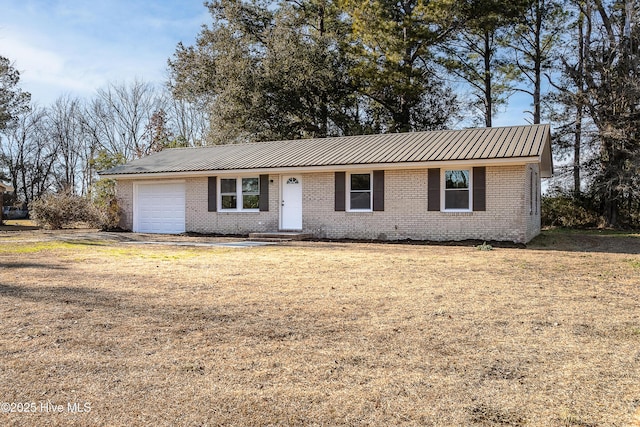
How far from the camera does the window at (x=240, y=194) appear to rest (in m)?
17.5

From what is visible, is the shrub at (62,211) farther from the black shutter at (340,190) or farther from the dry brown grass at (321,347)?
the dry brown grass at (321,347)

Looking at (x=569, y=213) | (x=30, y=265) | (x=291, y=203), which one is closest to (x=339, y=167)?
(x=291, y=203)

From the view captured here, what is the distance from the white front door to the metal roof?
0.67 metres

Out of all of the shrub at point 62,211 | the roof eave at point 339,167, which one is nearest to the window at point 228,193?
the roof eave at point 339,167

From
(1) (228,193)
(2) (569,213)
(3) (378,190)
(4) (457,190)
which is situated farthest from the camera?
(2) (569,213)

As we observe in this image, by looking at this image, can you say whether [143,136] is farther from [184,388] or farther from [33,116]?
[184,388]

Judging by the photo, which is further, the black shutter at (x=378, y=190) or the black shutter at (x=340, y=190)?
the black shutter at (x=340, y=190)

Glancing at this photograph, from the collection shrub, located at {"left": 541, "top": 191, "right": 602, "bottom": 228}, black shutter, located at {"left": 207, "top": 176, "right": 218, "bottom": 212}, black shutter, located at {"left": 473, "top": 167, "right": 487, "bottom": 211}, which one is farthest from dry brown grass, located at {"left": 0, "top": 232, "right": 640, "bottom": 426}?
shrub, located at {"left": 541, "top": 191, "right": 602, "bottom": 228}

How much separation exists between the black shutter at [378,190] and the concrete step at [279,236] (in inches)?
96.4

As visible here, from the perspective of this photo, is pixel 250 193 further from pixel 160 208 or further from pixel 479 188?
pixel 479 188

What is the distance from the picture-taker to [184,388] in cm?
324

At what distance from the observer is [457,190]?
582 inches

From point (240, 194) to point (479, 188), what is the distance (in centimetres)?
825

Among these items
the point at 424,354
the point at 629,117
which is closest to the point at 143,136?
the point at 629,117
